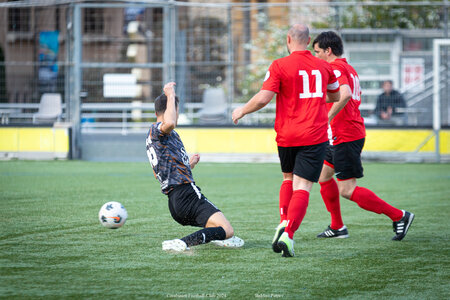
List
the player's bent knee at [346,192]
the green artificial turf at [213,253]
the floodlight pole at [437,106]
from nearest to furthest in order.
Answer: the green artificial turf at [213,253]
the player's bent knee at [346,192]
the floodlight pole at [437,106]

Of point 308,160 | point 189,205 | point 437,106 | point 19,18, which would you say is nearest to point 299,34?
point 308,160

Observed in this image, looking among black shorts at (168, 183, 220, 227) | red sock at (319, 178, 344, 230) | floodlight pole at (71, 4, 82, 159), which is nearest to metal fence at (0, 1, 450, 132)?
floodlight pole at (71, 4, 82, 159)

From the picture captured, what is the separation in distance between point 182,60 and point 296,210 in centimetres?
1191

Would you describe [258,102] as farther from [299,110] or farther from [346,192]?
[346,192]

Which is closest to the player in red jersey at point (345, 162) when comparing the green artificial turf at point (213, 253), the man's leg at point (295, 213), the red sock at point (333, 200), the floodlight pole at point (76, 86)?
the red sock at point (333, 200)

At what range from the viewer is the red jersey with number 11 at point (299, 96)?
5.50 metres

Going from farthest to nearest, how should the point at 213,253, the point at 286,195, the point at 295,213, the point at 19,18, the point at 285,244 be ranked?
the point at 19,18, the point at 286,195, the point at 213,253, the point at 295,213, the point at 285,244

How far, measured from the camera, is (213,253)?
18.5ft

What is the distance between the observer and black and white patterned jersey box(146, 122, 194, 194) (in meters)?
5.75

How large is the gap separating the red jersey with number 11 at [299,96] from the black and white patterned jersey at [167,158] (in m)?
0.87

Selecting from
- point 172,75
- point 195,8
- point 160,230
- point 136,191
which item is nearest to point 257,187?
point 136,191

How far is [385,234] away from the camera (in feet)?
22.1

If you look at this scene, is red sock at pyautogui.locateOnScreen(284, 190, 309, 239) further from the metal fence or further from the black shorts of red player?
the metal fence

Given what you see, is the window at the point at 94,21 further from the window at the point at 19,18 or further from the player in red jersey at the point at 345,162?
the player in red jersey at the point at 345,162
